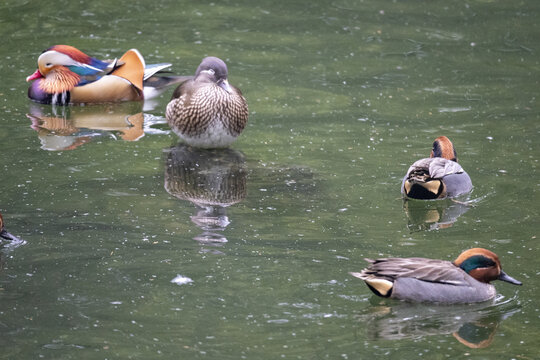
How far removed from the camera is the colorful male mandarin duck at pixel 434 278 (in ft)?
20.3

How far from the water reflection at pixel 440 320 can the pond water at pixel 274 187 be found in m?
0.01

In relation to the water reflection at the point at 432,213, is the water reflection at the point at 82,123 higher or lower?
lower

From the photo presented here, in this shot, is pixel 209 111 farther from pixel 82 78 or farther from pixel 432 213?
pixel 432 213

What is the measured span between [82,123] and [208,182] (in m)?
2.22

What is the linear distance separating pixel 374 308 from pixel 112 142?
14.1 ft

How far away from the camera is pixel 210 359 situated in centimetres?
545

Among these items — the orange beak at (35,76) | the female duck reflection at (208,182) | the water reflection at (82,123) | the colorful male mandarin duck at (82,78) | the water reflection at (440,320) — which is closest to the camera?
the water reflection at (440,320)

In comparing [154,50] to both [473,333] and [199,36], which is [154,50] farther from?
[473,333]

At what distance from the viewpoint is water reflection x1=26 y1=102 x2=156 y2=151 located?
31.6ft

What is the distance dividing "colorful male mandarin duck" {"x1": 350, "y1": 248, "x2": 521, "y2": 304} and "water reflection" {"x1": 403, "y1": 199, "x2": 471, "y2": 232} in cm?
128

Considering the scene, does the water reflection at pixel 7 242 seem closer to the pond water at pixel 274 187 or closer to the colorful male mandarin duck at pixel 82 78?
the pond water at pixel 274 187

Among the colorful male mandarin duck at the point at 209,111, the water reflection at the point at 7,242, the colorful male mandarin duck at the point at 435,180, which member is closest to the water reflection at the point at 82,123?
the colorful male mandarin duck at the point at 209,111

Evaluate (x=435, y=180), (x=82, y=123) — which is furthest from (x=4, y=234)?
(x=435, y=180)

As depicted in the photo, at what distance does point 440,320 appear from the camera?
19.8ft
